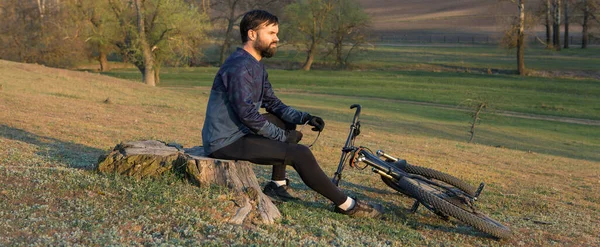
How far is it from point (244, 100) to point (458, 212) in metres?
2.47

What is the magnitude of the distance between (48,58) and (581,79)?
46876 millimetres

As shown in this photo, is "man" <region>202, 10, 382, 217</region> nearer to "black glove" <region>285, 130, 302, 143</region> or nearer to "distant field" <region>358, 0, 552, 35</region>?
"black glove" <region>285, 130, 302, 143</region>

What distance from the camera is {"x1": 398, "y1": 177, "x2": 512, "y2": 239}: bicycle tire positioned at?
6562 mm

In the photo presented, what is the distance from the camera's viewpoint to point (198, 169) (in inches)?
261

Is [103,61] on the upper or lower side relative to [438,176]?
lower

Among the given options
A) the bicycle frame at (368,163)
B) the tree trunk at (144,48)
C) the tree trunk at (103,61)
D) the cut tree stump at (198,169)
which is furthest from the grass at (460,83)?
the cut tree stump at (198,169)

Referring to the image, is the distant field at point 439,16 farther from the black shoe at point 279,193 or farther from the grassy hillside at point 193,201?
the black shoe at point 279,193

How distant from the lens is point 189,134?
1506 centimetres

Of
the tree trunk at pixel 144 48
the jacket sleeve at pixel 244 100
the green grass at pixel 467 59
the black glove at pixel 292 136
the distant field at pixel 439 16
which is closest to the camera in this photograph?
the jacket sleeve at pixel 244 100

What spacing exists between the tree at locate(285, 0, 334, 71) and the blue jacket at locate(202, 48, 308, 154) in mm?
64821

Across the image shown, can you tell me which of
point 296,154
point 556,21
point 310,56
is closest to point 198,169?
point 296,154

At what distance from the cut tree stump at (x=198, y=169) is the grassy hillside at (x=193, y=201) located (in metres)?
0.15

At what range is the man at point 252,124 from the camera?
21.2 feet

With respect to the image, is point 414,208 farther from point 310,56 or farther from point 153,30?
point 310,56
